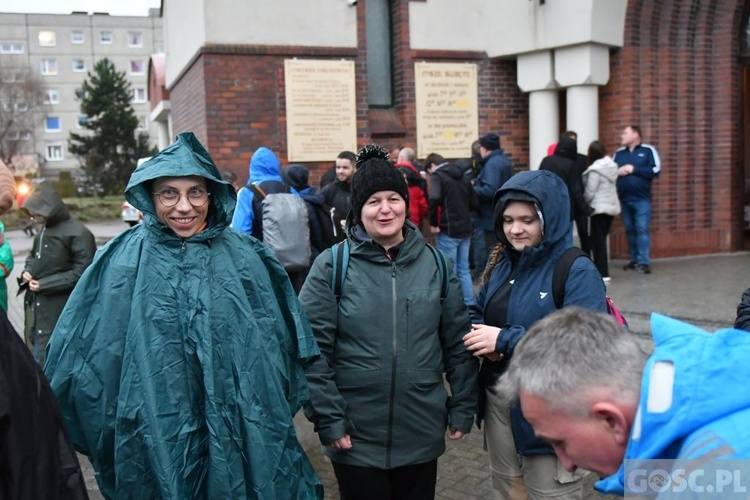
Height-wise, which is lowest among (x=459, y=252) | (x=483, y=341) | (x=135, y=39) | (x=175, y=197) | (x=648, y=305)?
(x=648, y=305)

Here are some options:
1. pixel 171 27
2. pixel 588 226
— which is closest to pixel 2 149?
pixel 171 27

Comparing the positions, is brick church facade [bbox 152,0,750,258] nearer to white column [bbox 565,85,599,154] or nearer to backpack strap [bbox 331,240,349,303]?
white column [bbox 565,85,599,154]

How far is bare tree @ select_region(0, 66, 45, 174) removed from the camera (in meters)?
50.8

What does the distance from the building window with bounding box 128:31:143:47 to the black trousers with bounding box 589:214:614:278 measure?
A: 70.7 metres

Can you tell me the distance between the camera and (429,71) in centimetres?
1102

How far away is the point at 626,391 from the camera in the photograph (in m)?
1.46

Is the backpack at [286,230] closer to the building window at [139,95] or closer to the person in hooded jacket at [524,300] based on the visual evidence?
the person in hooded jacket at [524,300]

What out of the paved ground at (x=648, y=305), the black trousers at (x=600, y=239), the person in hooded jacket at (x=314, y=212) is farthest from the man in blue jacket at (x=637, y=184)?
the person in hooded jacket at (x=314, y=212)

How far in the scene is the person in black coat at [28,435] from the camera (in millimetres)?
1855

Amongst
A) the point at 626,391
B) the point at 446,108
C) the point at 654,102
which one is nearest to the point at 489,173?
the point at 446,108

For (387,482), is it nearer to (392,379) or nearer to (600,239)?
(392,379)

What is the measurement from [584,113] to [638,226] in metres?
1.88

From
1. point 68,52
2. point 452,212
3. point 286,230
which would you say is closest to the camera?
point 286,230

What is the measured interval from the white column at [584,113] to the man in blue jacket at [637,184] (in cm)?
81
